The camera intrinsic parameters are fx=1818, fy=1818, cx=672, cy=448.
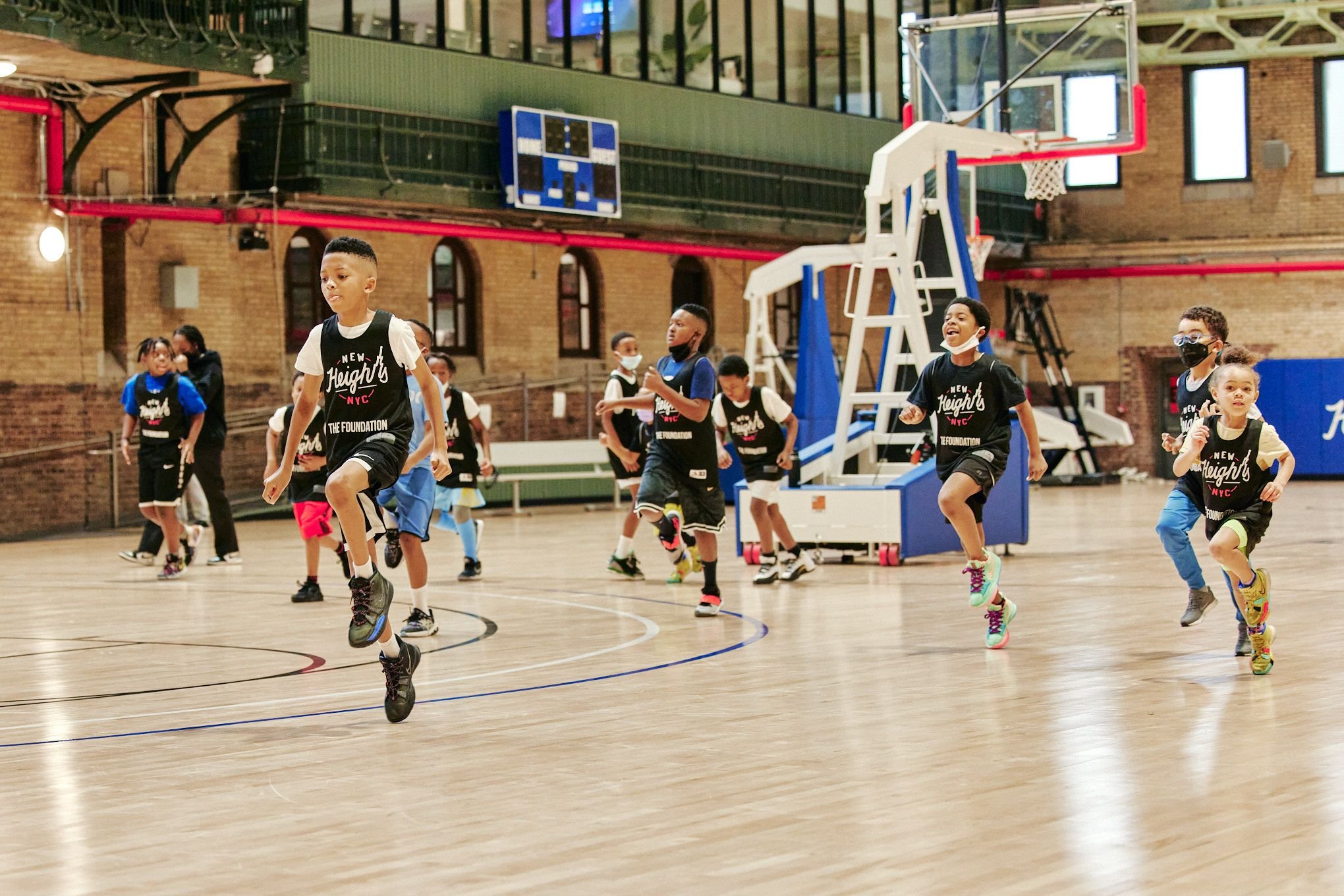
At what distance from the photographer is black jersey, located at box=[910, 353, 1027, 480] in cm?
998

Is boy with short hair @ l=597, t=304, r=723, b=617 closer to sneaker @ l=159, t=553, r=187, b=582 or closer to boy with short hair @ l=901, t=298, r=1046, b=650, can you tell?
boy with short hair @ l=901, t=298, r=1046, b=650

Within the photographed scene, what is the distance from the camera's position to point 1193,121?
117 ft

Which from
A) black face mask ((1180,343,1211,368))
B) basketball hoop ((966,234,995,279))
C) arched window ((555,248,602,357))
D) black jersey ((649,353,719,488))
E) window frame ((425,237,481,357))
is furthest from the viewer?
arched window ((555,248,602,357))

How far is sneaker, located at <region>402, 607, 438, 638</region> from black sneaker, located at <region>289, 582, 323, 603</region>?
2481mm

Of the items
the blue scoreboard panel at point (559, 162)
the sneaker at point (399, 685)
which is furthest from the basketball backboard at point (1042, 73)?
the sneaker at point (399, 685)

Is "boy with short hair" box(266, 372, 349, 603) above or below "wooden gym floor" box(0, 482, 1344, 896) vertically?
above

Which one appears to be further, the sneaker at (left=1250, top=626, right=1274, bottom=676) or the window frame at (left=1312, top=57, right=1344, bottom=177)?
the window frame at (left=1312, top=57, right=1344, bottom=177)

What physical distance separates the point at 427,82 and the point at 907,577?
13803mm

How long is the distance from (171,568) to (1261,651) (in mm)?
9583

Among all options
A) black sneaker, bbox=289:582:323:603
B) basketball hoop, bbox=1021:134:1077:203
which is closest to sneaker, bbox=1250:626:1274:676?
black sneaker, bbox=289:582:323:603

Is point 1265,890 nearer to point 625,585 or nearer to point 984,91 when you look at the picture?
point 625,585

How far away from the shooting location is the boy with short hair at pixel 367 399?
7.32 m

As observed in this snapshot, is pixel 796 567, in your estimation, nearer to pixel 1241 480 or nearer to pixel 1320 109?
pixel 1241 480

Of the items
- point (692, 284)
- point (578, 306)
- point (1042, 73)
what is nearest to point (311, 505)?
point (1042, 73)
